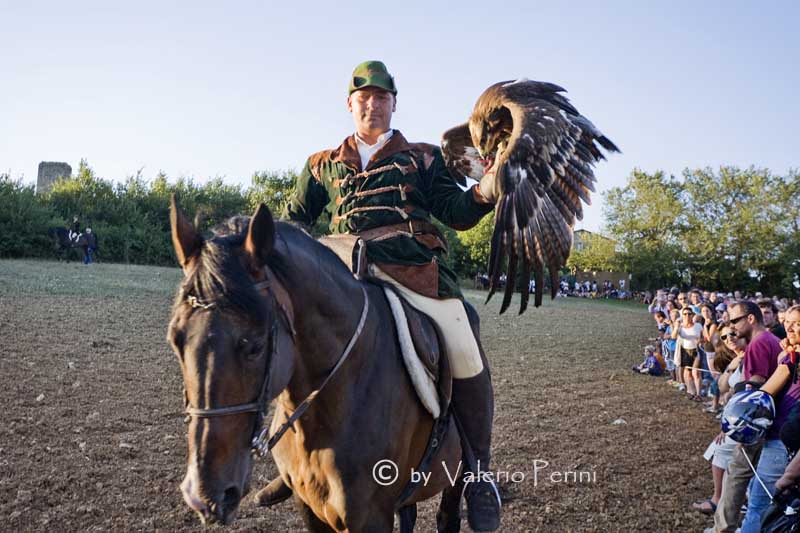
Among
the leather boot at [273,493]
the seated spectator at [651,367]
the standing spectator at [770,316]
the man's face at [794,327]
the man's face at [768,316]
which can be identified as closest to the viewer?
the leather boot at [273,493]

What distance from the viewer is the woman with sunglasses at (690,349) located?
40.5 feet

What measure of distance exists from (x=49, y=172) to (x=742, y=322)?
5840cm

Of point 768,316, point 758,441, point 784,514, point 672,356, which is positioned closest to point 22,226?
point 672,356

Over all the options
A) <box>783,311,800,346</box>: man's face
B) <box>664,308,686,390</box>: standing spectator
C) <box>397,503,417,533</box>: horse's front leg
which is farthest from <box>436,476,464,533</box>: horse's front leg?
<box>664,308,686,390</box>: standing spectator

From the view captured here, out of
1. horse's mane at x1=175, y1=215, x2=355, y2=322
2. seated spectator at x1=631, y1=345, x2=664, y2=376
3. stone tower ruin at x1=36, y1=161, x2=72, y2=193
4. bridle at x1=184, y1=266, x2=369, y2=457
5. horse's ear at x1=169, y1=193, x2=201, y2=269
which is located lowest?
seated spectator at x1=631, y1=345, x2=664, y2=376

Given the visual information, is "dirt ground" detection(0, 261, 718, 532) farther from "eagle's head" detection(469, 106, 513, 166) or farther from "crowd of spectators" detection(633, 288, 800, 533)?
"eagle's head" detection(469, 106, 513, 166)

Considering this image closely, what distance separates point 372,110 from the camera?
388 centimetres

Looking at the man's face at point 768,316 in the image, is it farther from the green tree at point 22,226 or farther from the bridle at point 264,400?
the green tree at point 22,226

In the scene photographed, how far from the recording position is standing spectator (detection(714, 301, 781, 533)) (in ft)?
17.6

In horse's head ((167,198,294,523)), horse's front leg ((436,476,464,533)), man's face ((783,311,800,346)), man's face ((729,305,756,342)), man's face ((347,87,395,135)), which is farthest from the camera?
man's face ((729,305,756,342))

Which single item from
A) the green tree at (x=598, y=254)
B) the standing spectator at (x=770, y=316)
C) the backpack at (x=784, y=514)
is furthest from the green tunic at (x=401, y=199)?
the green tree at (x=598, y=254)

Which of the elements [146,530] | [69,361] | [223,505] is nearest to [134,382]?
[69,361]

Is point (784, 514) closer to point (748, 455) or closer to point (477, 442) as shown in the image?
point (748, 455)

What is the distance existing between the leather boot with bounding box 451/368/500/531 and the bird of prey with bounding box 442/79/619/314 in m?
0.72
